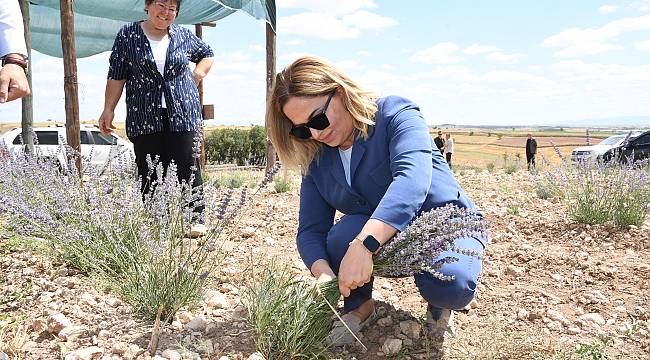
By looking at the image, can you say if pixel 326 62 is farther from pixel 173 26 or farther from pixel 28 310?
pixel 173 26

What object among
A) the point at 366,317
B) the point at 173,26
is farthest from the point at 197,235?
the point at 366,317

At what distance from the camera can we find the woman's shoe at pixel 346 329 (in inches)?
79.1

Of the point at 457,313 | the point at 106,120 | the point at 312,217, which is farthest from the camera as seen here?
the point at 106,120

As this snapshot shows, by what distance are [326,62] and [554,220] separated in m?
3.10

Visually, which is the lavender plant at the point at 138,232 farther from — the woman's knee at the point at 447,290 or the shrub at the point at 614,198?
the shrub at the point at 614,198

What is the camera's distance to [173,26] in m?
3.73

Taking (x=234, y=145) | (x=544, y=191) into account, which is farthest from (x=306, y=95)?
(x=234, y=145)

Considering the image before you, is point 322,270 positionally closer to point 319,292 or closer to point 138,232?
point 319,292

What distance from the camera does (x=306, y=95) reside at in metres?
2.09

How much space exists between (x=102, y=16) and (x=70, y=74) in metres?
1.90

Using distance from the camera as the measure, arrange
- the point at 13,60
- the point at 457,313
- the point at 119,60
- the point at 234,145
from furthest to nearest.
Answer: the point at 234,145
the point at 119,60
the point at 457,313
the point at 13,60

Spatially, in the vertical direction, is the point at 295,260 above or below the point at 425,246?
below

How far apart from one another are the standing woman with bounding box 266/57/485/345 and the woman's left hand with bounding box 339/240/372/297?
2.3 inches

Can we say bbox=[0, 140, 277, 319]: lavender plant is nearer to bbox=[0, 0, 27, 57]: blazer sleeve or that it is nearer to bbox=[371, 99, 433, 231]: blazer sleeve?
bbox=[371, 99, 433, 231]: blazer sleeve
